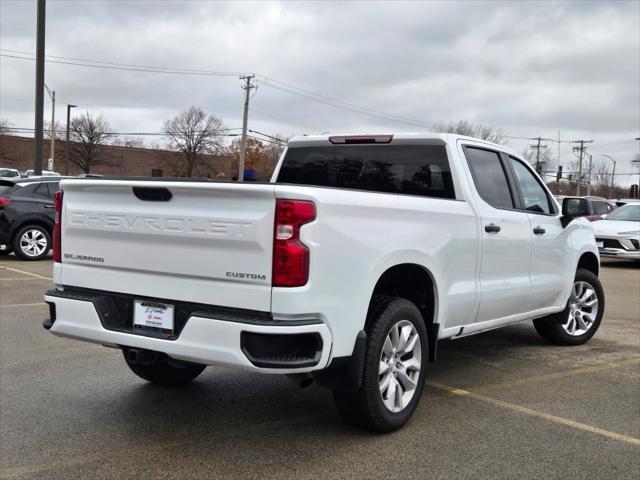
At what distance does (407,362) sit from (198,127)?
236 feet

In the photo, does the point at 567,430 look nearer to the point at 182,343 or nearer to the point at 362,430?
the point at 362,430

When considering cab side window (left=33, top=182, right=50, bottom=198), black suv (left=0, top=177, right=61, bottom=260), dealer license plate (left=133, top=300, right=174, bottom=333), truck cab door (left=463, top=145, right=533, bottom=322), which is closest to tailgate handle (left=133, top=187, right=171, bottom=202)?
dealer license plate (left=133, top=300, right=174, bottom=333)

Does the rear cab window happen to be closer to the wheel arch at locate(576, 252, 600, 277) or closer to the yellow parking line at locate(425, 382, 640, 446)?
the yellow parking line at locate(425, 382, 640, 446)

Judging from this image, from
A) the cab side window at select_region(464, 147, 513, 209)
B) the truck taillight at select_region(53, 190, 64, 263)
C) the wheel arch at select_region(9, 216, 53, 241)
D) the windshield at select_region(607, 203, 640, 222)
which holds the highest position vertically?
the cab side window at select_region(464, 147, 513, 209)

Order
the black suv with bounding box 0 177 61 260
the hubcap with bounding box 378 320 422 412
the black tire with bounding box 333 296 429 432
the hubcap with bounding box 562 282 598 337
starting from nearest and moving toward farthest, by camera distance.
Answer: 1. the black tire with bounding box 333 296 429 432
2. the hubcap with bounding box 378 320 422 412
3. the hubcap with bounding box 562 282 598 337
4. the black suv with bounding box 0 177 61 260

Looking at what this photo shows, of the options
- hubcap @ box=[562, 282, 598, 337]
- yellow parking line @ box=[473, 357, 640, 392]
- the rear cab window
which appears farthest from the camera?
hubcap @ box=[562, 282, 598, 337]

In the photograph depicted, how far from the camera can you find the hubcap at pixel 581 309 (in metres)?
6.84

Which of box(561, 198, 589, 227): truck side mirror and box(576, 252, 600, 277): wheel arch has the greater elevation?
box(561, 198, 589, 227): truck side mirror

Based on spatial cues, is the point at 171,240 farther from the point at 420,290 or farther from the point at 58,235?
the point at 420,290

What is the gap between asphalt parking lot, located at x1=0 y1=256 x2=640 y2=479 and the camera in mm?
3660

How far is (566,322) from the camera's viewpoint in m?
6.74

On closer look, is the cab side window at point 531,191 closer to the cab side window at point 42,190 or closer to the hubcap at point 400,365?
the hubcap at point 400,365

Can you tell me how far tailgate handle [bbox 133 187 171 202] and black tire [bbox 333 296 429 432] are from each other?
4.61 feet

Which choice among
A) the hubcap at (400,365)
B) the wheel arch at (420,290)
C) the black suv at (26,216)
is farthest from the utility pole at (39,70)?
the hubcap at (400,365)
